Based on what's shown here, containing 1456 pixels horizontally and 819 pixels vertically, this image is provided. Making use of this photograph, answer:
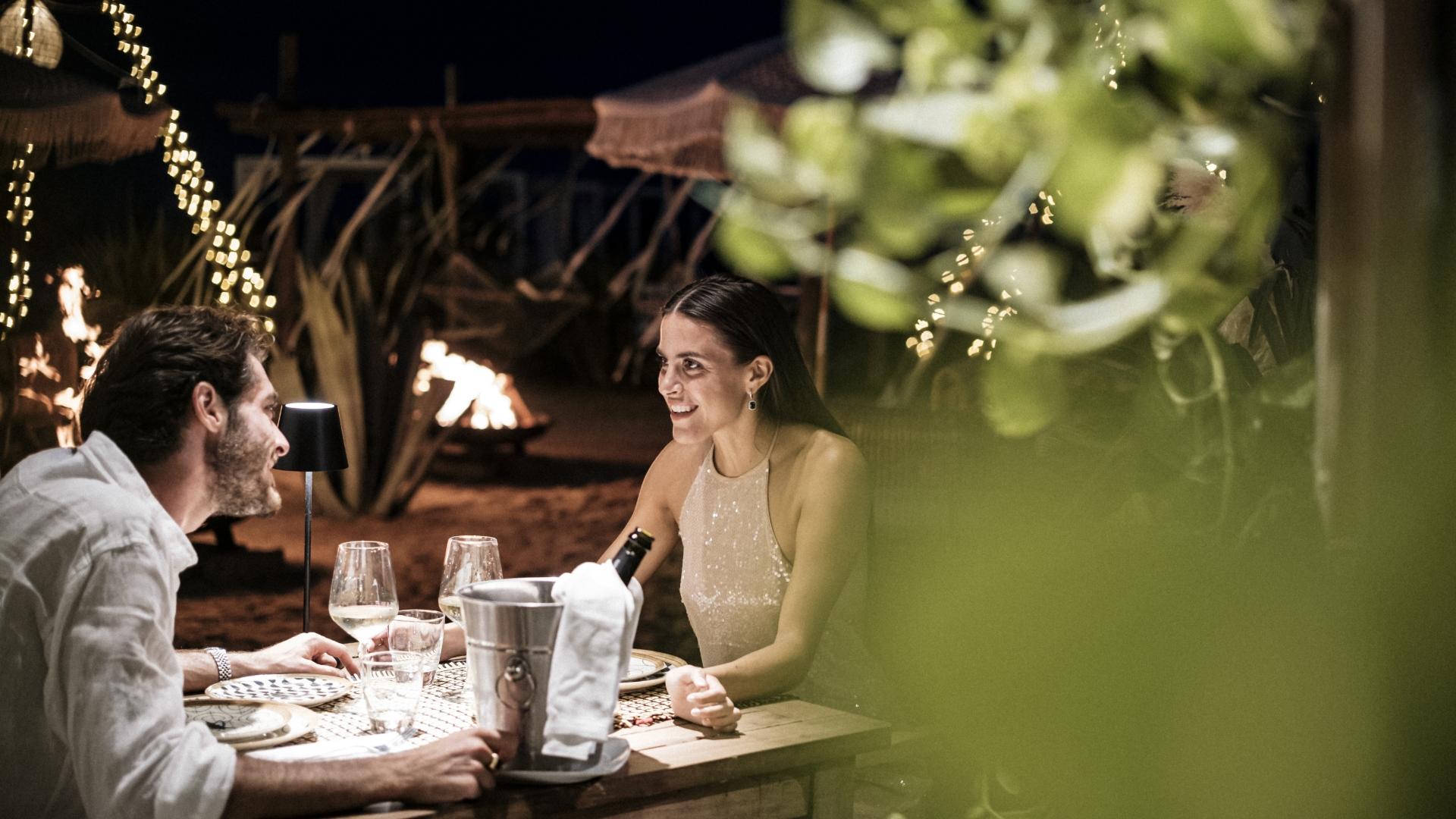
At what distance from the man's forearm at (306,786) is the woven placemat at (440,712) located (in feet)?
0.85

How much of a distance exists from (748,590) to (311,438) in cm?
105

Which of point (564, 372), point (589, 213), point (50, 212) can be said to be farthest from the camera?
point (589, 213)

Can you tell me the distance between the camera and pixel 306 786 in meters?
1.63

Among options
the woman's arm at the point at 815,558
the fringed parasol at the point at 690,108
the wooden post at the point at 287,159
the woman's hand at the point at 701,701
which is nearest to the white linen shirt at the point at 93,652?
the woman's hand at the point at 701,701

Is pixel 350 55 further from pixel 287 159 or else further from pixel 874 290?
pixel 874 290

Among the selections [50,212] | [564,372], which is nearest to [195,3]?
[50,212]

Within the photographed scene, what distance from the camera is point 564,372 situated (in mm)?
17312

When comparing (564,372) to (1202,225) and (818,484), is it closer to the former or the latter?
(818,484)

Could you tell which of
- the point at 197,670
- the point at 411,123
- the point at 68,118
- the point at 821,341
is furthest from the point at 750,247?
the point at 411,123

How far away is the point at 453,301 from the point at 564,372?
617 cm

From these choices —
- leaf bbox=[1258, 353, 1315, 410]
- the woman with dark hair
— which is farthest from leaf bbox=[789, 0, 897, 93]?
the woman with dark hair

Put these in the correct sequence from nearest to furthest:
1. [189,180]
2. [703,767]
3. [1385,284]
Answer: [1385,284]
[703,767]
[189,180]

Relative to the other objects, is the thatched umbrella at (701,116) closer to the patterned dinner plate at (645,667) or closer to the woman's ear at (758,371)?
the woman's ear at (758,371)

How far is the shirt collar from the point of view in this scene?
1788mm
